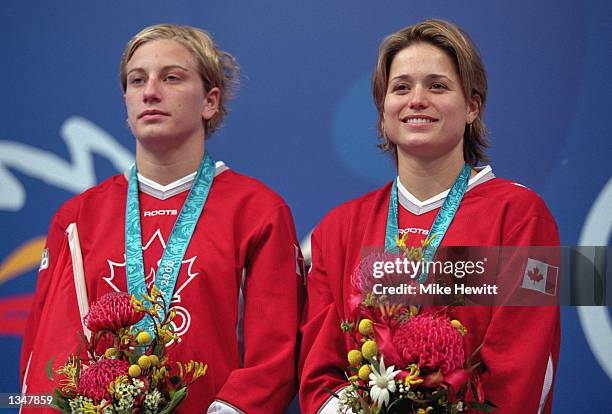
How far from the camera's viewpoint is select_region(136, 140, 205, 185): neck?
3.12 meters

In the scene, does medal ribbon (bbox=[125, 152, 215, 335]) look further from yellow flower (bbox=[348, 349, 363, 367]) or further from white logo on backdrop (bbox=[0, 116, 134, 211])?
white logo on backdrop (bbox=[0, 116, 134, 211])

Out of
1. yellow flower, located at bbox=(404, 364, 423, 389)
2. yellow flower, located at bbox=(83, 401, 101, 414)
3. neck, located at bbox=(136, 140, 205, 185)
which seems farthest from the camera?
neck, located at bbox=(136, 140, 205, 185)

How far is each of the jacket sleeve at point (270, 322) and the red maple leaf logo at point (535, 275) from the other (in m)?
0.69

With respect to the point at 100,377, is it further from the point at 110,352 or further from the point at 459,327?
the point at 459,327

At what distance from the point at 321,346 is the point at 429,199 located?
1.71 ft

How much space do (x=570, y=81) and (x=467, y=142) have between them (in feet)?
2.35

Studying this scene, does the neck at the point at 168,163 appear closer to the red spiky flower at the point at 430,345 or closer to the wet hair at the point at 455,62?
the wet hair at the point at 455,62

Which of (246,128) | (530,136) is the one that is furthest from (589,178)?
(246,128)

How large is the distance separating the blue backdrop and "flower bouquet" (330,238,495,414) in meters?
1.19

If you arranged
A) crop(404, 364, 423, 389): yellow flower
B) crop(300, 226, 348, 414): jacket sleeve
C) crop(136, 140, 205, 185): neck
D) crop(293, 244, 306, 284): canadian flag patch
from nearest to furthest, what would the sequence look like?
crop(404, 364, 423, 389): yellow flower
crop(300, 226, 348, 414): jacket sleeve
crop(293, 244, 306, 284): canadian flag patch
crop(136, 140, 205, 185): neck

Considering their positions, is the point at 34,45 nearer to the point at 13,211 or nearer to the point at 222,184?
the point at 13,211

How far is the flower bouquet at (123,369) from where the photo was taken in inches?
101

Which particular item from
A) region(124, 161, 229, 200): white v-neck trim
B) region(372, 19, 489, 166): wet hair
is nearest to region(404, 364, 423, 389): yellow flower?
region(372, 19, 489, 166): wet hair

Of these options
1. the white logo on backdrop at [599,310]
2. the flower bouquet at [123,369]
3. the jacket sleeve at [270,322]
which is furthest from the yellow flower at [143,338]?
the white logo on backdrop at [599,310]
